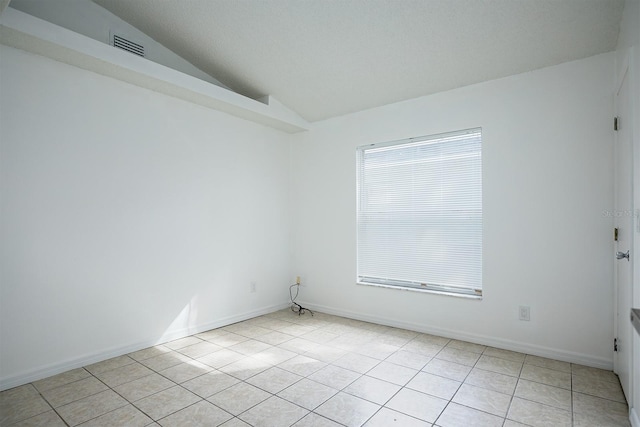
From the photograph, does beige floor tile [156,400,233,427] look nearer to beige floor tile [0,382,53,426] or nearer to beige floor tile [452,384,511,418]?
beige floor tile [0,382,53,426]

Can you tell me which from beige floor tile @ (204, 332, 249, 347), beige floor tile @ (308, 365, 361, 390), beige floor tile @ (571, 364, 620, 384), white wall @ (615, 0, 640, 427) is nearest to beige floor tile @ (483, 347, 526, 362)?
beige floor tile @ (571, 364, 620, 384)

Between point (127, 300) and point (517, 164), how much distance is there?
3.63 meters

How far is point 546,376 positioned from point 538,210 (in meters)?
1.30

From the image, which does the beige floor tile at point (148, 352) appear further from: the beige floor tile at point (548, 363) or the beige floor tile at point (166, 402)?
the beige floor tile at point (548, 363)

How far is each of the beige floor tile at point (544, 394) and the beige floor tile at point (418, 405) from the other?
0.58m

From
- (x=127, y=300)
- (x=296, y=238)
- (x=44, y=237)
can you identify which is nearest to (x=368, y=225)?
(x=296, y=238)

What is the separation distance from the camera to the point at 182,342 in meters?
3.39

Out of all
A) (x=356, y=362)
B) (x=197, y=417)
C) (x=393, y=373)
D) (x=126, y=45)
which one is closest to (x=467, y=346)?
(x=393, y=373)

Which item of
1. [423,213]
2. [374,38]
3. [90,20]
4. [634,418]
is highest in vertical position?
[90,20]

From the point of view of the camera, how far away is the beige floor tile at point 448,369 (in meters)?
2.63

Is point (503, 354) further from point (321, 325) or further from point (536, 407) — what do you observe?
point (321, 325)

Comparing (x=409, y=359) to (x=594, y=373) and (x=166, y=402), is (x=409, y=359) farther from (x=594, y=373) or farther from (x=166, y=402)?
(x=166, y=402)

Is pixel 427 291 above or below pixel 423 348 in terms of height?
above

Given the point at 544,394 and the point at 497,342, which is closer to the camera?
the point at 544,394
